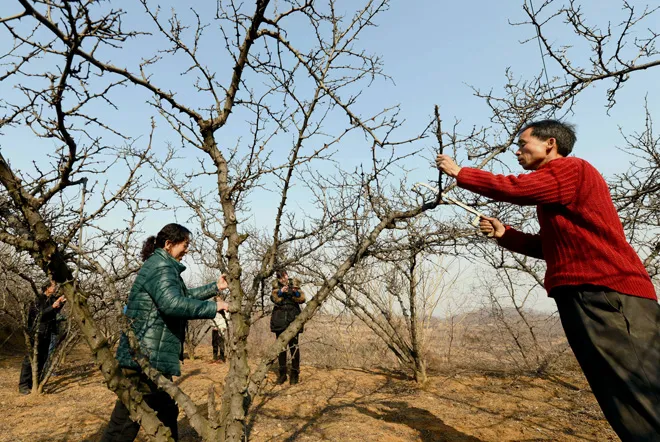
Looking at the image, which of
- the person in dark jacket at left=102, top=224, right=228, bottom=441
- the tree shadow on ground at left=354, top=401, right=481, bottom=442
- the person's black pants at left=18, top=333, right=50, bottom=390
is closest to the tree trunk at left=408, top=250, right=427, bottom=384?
the tree shadow on ground at left=354, top=401, right=481, bottom=442

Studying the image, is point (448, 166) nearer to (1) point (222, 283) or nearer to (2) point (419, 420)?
(1) point (222, 283)

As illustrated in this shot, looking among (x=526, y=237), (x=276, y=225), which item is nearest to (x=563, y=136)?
(x=526, y=237)

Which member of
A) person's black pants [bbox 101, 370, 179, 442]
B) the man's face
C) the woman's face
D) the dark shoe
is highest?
the man's face

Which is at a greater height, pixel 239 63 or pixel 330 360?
pixel 239 63

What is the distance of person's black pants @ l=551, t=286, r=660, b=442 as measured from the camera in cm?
154

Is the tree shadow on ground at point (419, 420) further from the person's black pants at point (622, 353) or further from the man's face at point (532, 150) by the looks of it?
the man's face at point (532, 150)

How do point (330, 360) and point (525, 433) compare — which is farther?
point (330, 360)

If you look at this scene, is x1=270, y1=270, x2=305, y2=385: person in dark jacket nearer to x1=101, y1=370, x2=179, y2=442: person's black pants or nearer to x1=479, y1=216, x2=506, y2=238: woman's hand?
x1=101, y1=370, x2=179, y2=442: person's black pants

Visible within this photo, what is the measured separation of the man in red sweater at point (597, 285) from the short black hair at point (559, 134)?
0.09 m

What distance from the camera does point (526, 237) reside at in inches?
86.7

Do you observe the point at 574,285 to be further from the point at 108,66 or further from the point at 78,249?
the point at 78,249

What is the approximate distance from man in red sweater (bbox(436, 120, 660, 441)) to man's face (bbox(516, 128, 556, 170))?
0.07 m

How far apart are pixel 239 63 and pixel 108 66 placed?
663mm

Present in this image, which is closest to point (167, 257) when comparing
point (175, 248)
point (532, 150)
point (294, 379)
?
point (175, 248)
